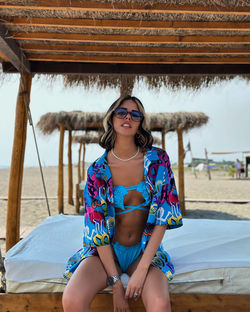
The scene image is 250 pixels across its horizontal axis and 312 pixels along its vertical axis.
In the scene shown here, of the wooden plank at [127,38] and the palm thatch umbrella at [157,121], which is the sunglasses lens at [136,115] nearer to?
the wooden plank at [127,38]

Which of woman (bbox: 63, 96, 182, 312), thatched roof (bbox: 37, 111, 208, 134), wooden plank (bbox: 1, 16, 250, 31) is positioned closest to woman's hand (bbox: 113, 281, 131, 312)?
woman (bbox: 63, 96, 182, 312)

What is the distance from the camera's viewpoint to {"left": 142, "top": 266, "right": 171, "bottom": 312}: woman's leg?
156 cm

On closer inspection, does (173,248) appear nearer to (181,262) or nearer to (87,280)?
(181,262)

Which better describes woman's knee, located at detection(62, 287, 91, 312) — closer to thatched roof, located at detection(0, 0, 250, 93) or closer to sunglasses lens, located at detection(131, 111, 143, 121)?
sunglasses lens, located at detection(131, 111, 143, 121)

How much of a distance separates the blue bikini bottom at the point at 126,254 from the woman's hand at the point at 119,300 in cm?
22

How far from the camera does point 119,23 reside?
262 centimetres

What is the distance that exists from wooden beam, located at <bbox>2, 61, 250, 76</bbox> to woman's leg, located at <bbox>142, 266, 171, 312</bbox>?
2413 millimetres

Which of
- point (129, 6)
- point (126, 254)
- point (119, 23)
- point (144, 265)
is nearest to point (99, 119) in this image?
point (119, 23)

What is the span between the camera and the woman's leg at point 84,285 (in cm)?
161

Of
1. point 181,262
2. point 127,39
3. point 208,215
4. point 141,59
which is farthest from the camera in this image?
point 208,215

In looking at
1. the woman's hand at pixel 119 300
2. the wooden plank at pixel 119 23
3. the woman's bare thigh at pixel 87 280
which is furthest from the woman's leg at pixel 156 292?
the wooden plank at pixel 119 23

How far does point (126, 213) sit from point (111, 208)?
0.34ft

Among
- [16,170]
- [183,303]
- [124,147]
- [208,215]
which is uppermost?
[124,147]

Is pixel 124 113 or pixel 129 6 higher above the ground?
pixel 129 6
